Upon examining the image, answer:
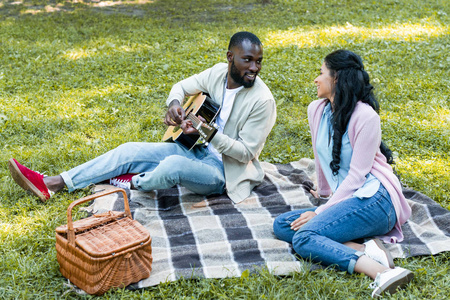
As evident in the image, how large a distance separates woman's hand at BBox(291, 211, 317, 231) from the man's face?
1263 mm

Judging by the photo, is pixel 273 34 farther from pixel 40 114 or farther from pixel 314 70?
pixel 40 114

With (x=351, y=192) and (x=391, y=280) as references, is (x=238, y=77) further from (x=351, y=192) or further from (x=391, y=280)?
(x=391, y=280)

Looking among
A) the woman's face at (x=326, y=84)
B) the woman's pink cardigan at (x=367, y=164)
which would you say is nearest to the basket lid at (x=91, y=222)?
the woman's pink cardigan at (x=367, y=164)

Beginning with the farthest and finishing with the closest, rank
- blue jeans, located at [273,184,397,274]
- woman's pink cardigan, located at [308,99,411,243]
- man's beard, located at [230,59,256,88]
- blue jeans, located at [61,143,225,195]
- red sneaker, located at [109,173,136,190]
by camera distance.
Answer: red sneaker, located at [109,173,136,190], man's beard, located at [230,59,256,88], blue jeans, located at [61,143,225,195], woman's pink cardigan, located at [308,99,411,243], blue jeans, located at [273,184,397,274]

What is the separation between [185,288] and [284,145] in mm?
2729

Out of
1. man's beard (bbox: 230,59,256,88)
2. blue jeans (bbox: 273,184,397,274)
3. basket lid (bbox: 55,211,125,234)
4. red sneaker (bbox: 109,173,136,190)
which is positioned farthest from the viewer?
red sneaker (bbox: 109,173,136,190)

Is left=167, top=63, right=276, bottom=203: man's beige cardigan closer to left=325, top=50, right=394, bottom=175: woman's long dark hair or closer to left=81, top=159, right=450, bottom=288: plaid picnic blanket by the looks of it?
left=81, top=159, right=450, bottom=288: plaid picnic blanket

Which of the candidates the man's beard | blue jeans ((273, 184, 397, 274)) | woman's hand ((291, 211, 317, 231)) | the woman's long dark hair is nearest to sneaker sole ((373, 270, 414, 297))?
blue jeans ((273, 184, 397, 274))

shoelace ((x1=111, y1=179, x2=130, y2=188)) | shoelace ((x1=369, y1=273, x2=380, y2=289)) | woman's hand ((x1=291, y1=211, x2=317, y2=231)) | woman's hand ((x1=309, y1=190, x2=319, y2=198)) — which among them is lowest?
woman's hand ((x1=309, y1=190, x2=319, y2=198))

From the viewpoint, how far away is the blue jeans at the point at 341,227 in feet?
10.6

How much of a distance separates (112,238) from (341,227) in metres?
1.51

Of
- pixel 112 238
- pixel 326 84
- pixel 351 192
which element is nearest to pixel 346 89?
pixel 326 84

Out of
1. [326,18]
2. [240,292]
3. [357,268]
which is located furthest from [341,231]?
[326,18]

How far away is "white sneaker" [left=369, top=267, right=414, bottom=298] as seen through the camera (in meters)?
2.96
